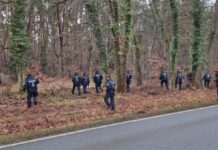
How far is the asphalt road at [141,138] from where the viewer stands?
10.7 meters

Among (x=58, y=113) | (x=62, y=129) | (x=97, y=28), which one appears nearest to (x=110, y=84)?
(x=58, y=113)

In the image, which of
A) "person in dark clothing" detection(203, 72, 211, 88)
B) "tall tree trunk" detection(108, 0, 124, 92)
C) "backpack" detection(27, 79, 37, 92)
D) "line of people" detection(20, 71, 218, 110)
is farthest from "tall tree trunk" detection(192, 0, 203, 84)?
"backpack" detection(27, 79, 37, 92)

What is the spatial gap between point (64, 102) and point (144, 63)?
39.6 m

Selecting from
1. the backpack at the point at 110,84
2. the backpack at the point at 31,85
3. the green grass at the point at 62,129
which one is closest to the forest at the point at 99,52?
the green grass at the point at 62,129

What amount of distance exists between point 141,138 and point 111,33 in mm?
19052

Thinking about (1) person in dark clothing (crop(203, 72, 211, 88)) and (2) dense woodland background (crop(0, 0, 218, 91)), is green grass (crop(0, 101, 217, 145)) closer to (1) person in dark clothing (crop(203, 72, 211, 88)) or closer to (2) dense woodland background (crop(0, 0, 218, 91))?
(2) dense woodland background (crop(0, 0, 218, 91))

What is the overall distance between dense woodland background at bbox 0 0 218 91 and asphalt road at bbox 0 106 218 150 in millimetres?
9580

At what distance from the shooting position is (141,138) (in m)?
12.0

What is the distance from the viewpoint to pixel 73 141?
1165cm

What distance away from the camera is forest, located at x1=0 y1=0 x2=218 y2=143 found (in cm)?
2116

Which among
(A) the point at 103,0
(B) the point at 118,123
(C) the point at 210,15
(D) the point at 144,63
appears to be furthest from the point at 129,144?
(D) the point at 144,63

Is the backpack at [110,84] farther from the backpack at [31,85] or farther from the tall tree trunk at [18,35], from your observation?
the tall tree trunk at [18,35]

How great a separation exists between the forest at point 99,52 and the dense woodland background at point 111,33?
0.07 m

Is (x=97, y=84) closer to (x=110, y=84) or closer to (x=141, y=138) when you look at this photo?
(x=110, y=84)
